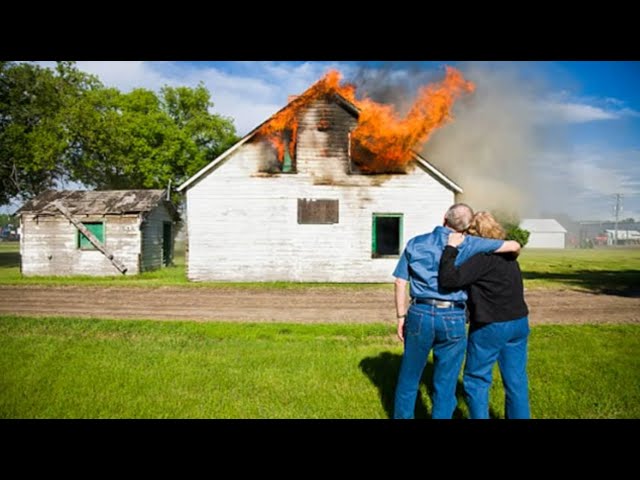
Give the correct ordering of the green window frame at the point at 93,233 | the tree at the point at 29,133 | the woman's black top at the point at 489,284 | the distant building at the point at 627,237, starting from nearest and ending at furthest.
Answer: the woman's black top at the point at 489,284 < the green window frame at the point at 93,233 < the tree at the point at 29,133 < the distant building at the point at 627,237

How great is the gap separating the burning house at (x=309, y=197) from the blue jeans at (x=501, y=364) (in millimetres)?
13971

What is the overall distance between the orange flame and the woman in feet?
46.1

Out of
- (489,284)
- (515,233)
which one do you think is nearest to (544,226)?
(515,233)

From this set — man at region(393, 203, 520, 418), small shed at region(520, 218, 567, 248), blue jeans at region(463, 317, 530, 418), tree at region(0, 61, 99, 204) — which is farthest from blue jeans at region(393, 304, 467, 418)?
small shed at region(520, 218, 567, 248)

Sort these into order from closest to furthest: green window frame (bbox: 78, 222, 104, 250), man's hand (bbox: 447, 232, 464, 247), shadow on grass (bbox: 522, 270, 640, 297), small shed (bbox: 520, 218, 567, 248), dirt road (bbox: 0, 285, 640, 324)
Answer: man's hand (bbox: 447, 232, 464, 247), dirt road (bbox: 0, 285, 640, 324), shadow on grass (bbox: 522, 270, 640, 297), green window frame (bbox: 78, 222, 104, 250), small shed (bbox: 520, 218, 567, 248)

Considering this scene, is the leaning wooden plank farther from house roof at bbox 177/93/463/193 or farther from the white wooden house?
house roof at bbox 177/93/463/193

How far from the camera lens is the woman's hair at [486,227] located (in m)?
3.95

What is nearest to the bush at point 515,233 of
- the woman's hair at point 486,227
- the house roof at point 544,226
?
the woman's hair at point 486,227

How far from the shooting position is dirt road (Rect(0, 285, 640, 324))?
406 inches

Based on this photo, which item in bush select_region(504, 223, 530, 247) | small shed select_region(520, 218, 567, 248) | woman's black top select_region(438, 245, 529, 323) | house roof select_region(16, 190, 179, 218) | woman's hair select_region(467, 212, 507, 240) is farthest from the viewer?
small shed select_region(520, 218, 567, 248)

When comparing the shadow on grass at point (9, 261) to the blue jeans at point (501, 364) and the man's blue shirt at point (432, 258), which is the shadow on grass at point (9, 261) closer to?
the man's blue shirt at point (432, 258)

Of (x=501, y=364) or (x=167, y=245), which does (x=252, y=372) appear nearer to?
(x=501, y=364)
